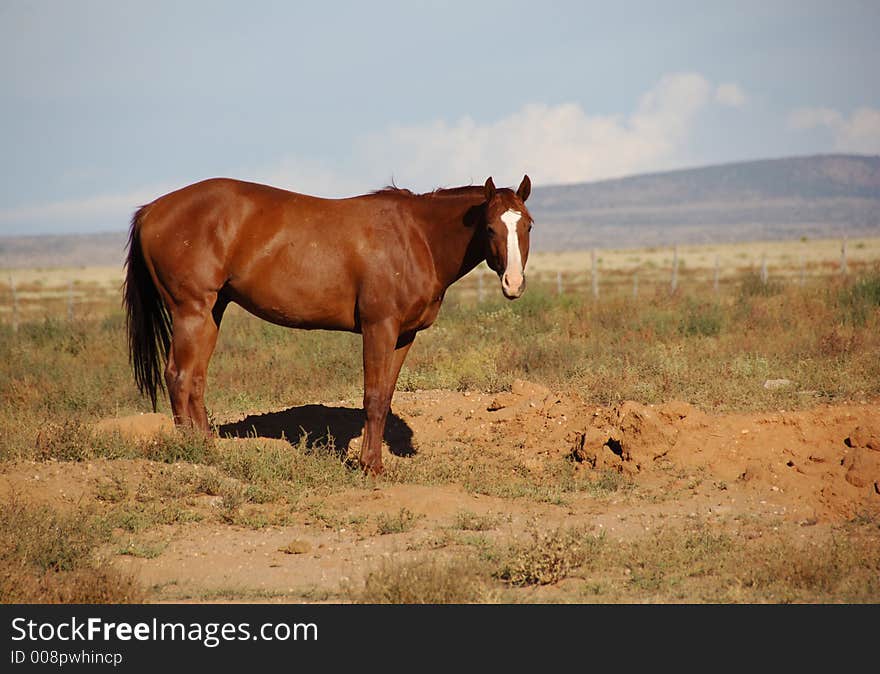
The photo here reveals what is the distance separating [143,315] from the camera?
1049 cm

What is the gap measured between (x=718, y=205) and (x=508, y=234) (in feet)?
572

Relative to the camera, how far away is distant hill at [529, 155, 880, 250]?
148 m

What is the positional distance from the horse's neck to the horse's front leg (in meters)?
0.79

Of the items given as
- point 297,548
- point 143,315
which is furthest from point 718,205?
point 297,548

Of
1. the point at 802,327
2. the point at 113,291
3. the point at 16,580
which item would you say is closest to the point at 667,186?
the point at 113,291

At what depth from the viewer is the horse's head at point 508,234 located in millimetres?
8461

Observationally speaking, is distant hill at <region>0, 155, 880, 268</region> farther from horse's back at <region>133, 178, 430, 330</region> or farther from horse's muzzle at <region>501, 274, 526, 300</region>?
horse's muzzle at <region>501, 274, 526, 300</region>

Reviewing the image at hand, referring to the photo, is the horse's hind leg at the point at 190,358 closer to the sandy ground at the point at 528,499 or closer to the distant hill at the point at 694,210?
the sandy ground at the point at 528,499

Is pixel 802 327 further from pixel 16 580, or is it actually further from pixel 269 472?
pixel 16 580

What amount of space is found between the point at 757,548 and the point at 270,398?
776 cm

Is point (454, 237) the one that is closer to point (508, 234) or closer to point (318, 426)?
point (508, 234)

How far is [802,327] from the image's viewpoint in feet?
53.0

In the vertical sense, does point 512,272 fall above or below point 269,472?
above

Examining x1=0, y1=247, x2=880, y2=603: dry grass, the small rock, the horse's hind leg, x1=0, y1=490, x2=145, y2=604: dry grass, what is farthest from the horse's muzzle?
x1=0, y1=490, x2=145, y2=604: dry grass
